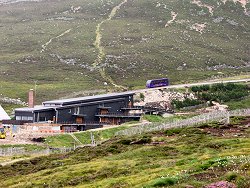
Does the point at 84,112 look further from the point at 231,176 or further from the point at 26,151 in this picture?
the point at 231,176

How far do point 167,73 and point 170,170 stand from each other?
149 m

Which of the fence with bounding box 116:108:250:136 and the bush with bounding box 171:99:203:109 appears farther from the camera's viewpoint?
the bush with bounding box 171:99:203:109

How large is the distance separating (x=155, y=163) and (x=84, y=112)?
73.2 m

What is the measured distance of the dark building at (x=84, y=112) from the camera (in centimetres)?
11450

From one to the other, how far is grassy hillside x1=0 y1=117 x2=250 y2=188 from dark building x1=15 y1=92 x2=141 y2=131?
39729mm

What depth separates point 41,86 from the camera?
168125mm

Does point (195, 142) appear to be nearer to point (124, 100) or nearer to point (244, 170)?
point (244, 170)

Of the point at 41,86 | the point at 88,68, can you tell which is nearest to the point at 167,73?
the point at 88,68

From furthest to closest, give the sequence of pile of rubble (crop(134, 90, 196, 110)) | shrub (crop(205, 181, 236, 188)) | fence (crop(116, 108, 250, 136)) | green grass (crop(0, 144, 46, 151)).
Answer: pile of rubble (crop(134, 90, 196, 110)) → fence (crop(116, 108, 250, 136)) → green grass (crop(0, 144, 46, 151)) → shrub (crop(205, 181, 236, 188))

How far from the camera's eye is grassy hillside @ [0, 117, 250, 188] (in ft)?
117

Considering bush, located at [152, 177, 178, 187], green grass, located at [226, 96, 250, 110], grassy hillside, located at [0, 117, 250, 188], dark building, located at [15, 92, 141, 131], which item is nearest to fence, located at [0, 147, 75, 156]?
grassy hillside, located at [0, 117, 250, 188]

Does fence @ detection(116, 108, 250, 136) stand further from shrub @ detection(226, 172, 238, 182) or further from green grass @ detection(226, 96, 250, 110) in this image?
shrub @ detection(226, 172, 238, 182)

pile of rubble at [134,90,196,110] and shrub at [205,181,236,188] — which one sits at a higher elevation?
shrub at [205,181,236,188]

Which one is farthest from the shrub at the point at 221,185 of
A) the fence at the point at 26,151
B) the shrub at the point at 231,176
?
the fence at the point at 26,151
